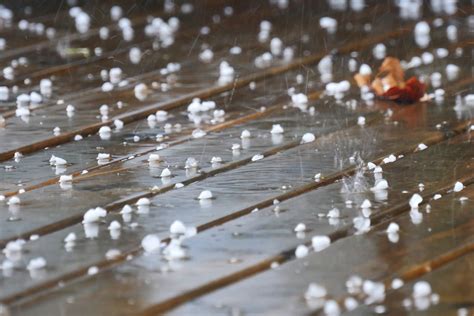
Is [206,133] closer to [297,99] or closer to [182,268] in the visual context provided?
[297,99]

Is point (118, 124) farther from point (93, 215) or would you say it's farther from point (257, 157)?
point (93, 215)

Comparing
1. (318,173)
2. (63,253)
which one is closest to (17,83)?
(318,173)

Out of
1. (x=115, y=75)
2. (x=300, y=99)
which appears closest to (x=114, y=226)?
(x=300, y=99)

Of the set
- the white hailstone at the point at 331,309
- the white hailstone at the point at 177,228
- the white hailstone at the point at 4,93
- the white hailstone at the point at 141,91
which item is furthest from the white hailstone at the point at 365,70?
the white hailstone at the point at 331,309

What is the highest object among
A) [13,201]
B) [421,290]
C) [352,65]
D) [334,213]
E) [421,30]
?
[421,30]

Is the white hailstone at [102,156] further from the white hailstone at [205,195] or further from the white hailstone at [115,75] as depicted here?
the white hailstone at [115,75]

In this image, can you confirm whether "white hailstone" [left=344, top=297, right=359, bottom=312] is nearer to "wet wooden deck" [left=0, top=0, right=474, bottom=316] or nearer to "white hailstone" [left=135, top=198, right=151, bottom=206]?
"wet wooden deck" [left=0, top=0, right=474, bottom=316]
